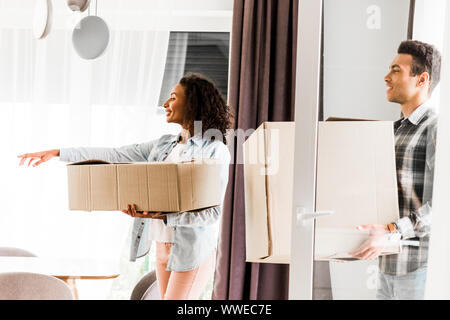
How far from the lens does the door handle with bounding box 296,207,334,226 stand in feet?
3.39

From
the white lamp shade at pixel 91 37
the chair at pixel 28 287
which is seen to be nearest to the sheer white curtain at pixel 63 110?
the white lamp shade at pixel 91 37

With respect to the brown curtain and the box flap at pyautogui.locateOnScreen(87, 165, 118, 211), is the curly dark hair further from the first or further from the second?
the box flap at pyautogui.locateOnScreen(87, 165, 118, 211)

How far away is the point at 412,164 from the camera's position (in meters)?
1.05

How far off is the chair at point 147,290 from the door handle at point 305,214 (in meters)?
0.74

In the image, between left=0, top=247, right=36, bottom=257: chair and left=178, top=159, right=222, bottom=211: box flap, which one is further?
left=0, top=247, right=36, bottom=257: chair

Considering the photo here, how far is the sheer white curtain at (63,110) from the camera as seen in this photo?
221 centimetres

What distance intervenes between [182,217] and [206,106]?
1.88 ft

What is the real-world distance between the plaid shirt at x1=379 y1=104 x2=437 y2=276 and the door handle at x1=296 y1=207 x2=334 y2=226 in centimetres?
16

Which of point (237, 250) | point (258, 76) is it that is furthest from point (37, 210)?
point (258, 76)

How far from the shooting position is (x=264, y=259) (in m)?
1.21

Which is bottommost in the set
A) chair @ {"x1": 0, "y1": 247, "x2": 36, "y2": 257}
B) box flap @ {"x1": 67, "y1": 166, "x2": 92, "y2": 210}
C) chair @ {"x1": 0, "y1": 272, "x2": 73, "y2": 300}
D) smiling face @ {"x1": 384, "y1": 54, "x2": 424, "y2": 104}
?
chair @ {"x1": 0, "y1": 247, "x2": 36, "y2": 257}

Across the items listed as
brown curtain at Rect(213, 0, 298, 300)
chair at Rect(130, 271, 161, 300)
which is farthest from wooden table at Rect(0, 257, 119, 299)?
brown curtain at Rect(213, 0, 298, 300)

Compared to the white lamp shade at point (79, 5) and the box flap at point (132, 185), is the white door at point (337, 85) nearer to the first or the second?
the box flap at point (132, 185)

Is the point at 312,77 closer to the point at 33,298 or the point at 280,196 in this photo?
the point at 280,196
